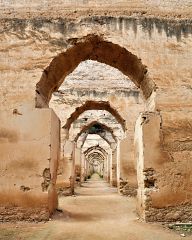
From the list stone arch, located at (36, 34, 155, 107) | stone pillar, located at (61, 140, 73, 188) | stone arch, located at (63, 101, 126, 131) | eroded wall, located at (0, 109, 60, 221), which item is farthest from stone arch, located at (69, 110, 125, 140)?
eroded wall, located at (0, 109, 60, 221)

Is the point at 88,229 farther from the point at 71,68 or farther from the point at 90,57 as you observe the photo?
the point at 90,57

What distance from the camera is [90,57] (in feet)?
23.6

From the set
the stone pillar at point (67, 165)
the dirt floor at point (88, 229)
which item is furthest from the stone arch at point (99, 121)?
the dirt floor at point (88, 229)

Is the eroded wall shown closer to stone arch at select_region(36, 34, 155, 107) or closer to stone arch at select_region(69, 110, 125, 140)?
stone arch at select_region(36, 34, 155, 107)

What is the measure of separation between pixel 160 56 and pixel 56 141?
2.58 meters

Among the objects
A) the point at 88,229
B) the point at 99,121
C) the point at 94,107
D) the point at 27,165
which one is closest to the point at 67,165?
the point at 94,107

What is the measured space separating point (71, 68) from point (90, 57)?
475 millimetres

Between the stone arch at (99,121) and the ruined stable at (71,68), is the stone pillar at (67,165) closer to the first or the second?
the stone arch at (99,121)

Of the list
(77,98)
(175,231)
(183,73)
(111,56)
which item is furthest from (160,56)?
(77,98)

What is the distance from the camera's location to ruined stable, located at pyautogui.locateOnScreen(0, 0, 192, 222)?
570 centimetres

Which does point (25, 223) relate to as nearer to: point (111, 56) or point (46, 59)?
point (46, 59)

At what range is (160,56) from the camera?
6.27 metres

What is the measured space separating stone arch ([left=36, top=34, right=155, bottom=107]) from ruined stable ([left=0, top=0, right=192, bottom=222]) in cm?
3

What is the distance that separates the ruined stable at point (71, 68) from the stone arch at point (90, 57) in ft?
0.08
